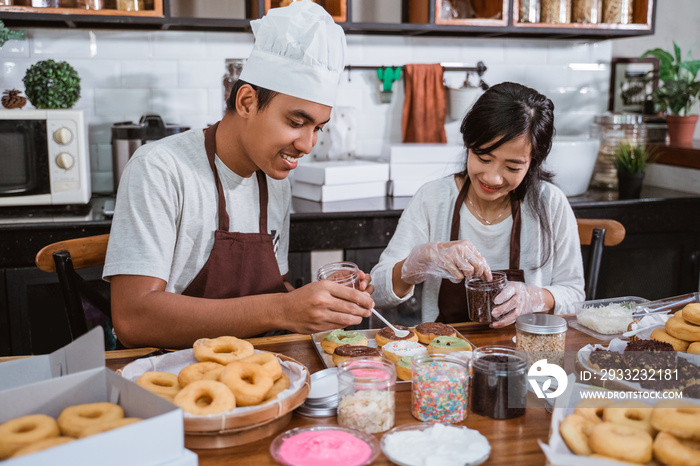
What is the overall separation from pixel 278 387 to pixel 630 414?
64 cm

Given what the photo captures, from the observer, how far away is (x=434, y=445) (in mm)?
1113

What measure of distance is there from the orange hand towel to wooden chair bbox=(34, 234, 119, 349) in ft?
7.32

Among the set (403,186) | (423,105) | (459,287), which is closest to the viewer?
(459,287)

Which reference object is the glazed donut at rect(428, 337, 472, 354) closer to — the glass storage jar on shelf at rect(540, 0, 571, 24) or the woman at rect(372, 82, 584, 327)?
the woman at rect(372, 82, 584, 327)

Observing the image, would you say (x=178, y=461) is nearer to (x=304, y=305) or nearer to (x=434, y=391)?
(x=434, y=391)

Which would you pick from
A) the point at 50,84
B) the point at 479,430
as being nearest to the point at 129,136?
the point at 50,84

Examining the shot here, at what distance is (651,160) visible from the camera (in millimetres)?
3928

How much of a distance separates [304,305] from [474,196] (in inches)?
41.2

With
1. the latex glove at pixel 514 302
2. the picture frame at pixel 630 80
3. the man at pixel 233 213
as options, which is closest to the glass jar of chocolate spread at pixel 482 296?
the latex glove at pixel 514 302

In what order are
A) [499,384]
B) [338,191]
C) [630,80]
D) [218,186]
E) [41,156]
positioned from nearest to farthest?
[499,384] < [218,186] < [41,156] < [338,191] < [630,80]

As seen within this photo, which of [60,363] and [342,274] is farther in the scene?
[342,274]

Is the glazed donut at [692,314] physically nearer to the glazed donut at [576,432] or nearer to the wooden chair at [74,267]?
the glazed donut at [576,432]

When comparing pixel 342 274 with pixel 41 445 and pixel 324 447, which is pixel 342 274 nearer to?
pixel 324 447

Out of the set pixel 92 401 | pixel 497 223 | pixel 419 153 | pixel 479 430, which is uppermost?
pixel 419 153
